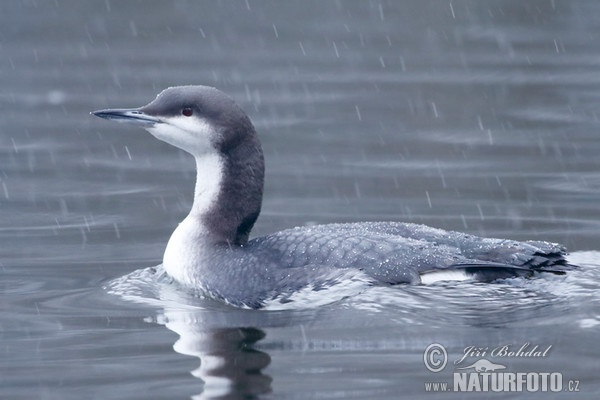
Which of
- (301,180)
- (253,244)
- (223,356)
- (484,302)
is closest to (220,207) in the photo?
(253,244)

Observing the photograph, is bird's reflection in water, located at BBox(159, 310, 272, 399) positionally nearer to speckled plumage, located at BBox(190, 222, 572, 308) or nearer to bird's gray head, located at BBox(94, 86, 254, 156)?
speckled plumage, located at BBox(190, 222, 572, 308)

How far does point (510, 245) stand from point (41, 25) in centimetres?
1285

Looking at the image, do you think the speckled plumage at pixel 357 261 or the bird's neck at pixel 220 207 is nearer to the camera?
the speckled plumage at pixel 357 261

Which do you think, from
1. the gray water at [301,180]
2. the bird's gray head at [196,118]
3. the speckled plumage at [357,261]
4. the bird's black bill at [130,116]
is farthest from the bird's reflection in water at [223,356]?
the bird's black bill at [130,116]

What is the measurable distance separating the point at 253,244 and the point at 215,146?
1.72 feet

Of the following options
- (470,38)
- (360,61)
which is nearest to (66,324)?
(360,61)

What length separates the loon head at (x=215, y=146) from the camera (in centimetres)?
709

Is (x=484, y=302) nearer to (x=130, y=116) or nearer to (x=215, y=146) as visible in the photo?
(x=215, y=146)

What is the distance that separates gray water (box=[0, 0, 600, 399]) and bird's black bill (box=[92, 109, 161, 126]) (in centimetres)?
86

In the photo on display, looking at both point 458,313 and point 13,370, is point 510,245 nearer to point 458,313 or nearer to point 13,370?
point 458,313

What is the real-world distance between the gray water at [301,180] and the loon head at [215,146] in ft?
1.49

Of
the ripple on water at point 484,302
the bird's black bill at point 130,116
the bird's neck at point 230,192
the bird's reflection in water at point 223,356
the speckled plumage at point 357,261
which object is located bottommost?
the bird's reflection in water at point 223,356

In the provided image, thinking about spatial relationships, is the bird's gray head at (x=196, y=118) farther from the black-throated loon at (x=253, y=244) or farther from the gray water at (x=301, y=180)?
the gray water at (x=301, y=180)

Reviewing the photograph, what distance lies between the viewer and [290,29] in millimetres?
18766
